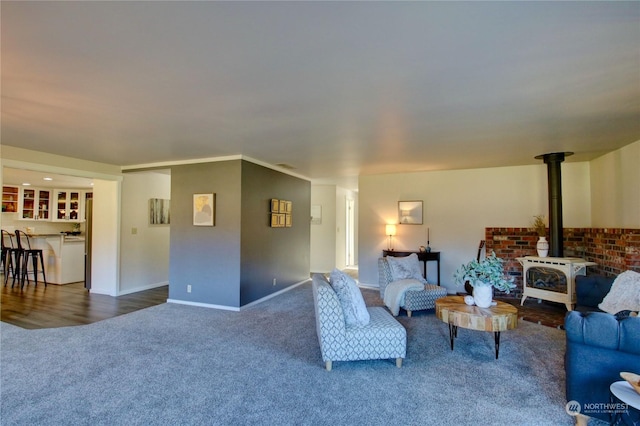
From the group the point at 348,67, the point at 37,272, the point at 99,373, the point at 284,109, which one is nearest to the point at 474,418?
the point at 348,67

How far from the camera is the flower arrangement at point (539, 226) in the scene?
5.12 meters

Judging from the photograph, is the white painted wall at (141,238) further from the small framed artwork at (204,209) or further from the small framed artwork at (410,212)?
the small framed artwork at (410,212)

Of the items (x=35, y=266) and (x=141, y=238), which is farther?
(x=35, y=266)

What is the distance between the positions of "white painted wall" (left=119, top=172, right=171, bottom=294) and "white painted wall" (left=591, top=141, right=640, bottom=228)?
7669mm

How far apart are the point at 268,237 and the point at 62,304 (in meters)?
3.39

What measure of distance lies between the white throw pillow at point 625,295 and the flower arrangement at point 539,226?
6.93 feet

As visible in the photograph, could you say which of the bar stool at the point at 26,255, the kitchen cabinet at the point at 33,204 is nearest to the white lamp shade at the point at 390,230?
the bar stool at the point at 26,255


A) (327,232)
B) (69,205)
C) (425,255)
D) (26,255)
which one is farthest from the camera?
(69,205)

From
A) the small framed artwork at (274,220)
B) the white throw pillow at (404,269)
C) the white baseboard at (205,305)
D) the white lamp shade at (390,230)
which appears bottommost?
the white baseboard at (205,305)

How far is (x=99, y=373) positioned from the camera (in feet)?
9.06

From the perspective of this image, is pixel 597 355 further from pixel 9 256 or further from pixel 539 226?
pixel 9 256

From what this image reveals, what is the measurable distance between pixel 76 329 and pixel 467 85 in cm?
495

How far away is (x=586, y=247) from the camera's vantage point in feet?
16.6

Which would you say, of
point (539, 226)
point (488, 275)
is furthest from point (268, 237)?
point (539, 226)
